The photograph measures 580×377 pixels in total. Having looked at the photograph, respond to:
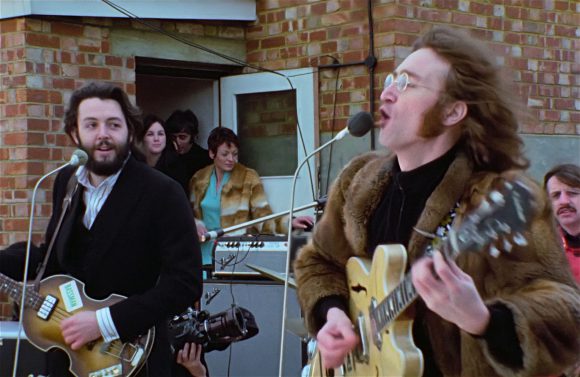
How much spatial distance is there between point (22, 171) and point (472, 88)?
4.25 meters

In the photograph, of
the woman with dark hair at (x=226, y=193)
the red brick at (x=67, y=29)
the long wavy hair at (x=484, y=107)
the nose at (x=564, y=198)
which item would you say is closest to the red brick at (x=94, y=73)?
the red brick at (x=67, y=29)

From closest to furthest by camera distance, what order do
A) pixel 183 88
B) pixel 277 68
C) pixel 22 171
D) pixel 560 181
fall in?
1. pixel 560 181
2. pixel 22 171
3. pixel 277 68
4. pixel 183 88

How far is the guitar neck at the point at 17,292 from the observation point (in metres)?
4.11

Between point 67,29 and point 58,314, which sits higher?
point 67,29

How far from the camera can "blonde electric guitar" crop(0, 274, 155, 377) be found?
12.9 feet

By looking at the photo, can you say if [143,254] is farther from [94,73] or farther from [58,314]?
[94,73]

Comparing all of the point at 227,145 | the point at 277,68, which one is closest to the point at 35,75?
the point at 227,145

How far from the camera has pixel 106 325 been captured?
3.86m

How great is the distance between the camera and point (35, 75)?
6.34m

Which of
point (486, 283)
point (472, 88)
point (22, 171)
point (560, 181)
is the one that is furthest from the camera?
point (22, 171)

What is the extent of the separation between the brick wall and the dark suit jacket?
301 centimetres

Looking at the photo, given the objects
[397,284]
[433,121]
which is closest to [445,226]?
[397,284]

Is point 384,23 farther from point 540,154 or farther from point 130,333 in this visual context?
point 130,333

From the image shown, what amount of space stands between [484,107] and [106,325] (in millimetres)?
1859
